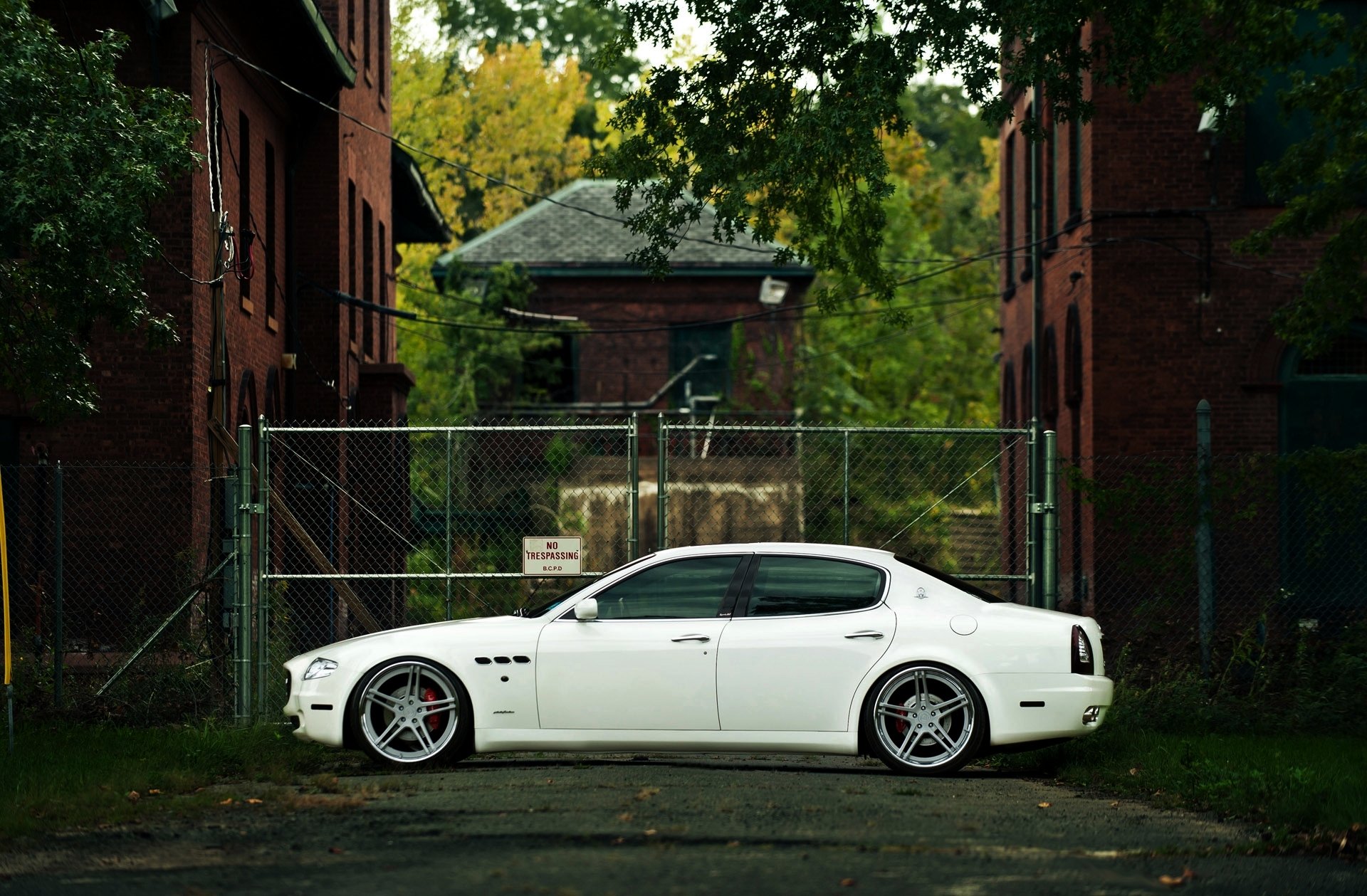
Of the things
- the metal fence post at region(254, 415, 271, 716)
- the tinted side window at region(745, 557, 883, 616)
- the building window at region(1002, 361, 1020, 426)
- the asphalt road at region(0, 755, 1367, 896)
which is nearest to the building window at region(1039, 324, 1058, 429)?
the building window at region(1002, 361, 1020, 426)

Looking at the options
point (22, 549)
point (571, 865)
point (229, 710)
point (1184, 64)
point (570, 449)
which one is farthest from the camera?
point (570, 449)

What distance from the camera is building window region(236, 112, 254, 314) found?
18625 millimetres

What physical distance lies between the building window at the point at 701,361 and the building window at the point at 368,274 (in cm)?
1272

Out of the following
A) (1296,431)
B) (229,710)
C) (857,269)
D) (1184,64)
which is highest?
(1184,64)

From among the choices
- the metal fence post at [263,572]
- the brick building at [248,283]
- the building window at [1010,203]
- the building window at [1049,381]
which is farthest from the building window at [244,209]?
the building window at [1010,203]

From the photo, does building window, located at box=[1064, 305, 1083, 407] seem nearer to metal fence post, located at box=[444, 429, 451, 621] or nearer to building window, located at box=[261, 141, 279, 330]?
building window, located at box=[261, 141, 279, 330]

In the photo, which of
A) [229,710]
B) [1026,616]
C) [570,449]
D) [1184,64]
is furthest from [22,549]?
[570,449]

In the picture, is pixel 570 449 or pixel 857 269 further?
pixel 570 449

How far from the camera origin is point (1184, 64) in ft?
47.8

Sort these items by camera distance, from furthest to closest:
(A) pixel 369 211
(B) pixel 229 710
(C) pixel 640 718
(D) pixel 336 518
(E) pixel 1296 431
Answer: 1. (A) pixel 369 211
2. (D) pixel 336 518
3. (E) pixel 1296 431
4. (B) pixel 229 710
5. (C) pixel 640 718

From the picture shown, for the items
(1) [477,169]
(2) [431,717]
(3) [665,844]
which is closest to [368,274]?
(2) [431,717]

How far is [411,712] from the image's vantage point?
34.6ft

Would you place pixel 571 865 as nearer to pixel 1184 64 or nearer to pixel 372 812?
pixel 372 812

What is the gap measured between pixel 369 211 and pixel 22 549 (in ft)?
41.4
